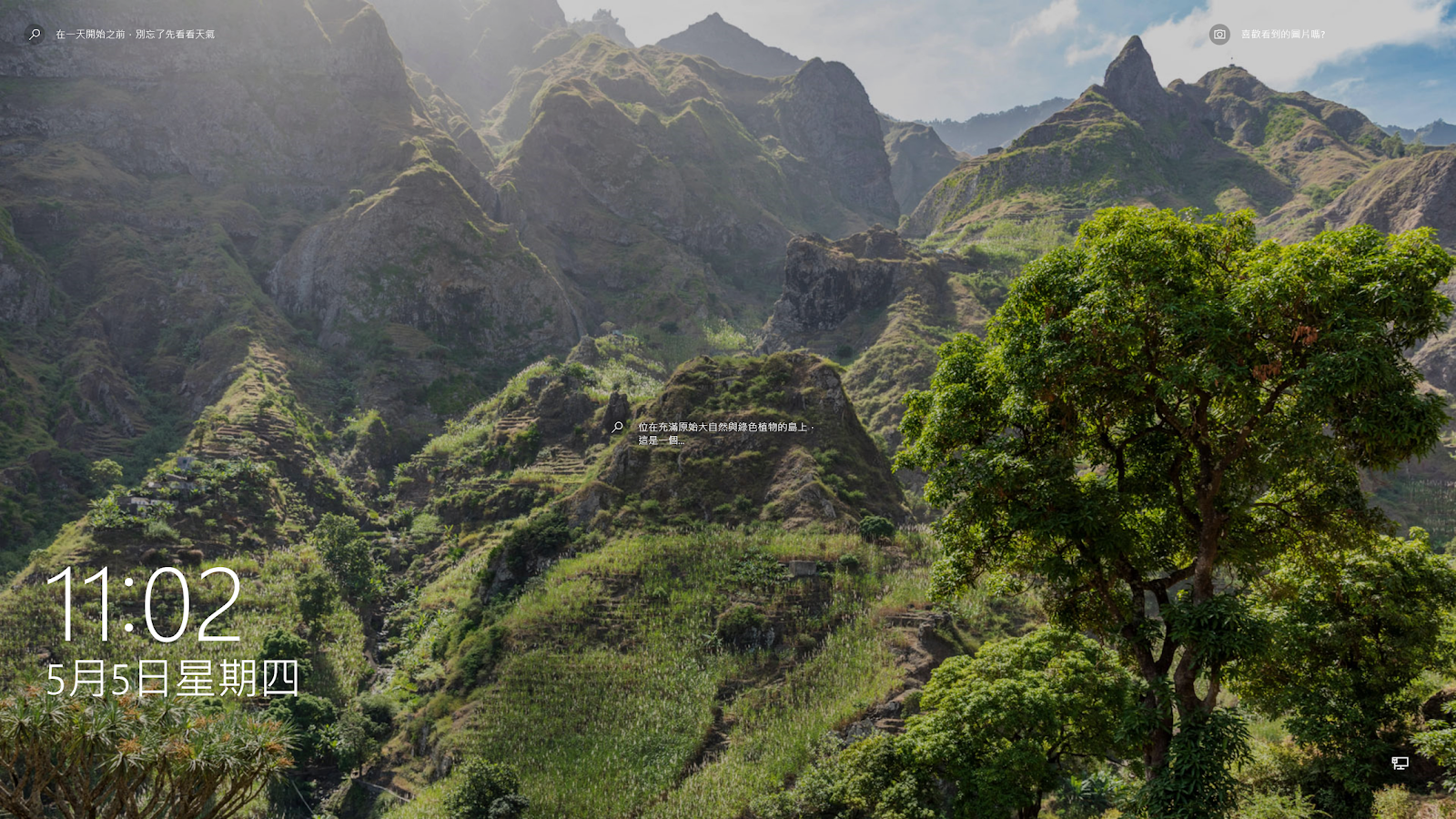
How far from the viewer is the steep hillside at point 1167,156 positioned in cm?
13825

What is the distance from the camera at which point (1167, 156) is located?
521 ft

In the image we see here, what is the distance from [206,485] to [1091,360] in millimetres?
72961

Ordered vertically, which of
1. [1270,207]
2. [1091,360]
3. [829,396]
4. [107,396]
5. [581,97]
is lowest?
[1091,360]

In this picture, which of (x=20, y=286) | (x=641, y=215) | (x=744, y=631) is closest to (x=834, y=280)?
(x=641, y=215)

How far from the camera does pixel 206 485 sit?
6159 centimetres

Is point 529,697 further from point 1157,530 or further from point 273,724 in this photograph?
point 1157,530

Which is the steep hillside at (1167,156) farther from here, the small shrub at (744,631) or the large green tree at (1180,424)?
the large green tree at (1180,424)

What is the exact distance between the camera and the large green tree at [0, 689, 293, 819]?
17719 millimetres

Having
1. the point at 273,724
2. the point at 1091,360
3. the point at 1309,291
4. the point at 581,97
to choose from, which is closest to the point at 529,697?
the point at 273,724

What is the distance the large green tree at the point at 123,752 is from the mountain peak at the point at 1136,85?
679 ft

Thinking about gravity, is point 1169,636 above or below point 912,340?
below

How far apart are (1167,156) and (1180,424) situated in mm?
182785

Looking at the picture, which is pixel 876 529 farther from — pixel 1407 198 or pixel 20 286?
pixel 1407 198

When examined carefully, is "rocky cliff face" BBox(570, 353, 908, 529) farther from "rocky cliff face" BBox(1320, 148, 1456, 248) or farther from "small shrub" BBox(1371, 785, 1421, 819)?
"rocky cliff face" BBox(1320, 148, 1456, 248)
